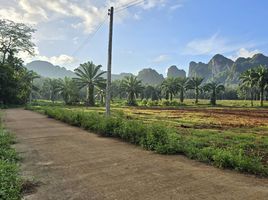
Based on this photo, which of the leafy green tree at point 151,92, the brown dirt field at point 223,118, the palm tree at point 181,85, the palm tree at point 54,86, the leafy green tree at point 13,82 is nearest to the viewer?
the brown dirt field at point 223,118

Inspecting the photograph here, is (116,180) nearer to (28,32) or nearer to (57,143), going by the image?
(57,143)

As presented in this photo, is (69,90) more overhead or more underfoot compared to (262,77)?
more underfoot

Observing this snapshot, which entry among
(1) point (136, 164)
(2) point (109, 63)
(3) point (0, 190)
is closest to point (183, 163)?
(1) point (136, 164)

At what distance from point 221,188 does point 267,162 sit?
273cm

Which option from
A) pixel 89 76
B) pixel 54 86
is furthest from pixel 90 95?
pixel 54 86

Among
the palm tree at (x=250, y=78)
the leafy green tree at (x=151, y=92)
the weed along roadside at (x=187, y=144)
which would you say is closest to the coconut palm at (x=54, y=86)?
the leafy green tree at (x=151, y=92)

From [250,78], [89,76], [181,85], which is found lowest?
[181,85]

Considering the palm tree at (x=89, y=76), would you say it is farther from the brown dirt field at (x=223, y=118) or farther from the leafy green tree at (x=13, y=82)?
the brown dirt field at (x=223, y=118)

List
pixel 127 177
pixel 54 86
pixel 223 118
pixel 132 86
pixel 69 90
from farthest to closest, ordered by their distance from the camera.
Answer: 1. pixel 54 86
2. pixel 132 86
3. pixel 69 90
4. pixel 223 118
5. pixel 127 177

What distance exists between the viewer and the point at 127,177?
20.0 feet

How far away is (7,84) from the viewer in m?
49.8

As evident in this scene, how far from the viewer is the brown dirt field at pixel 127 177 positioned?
16.6 feet

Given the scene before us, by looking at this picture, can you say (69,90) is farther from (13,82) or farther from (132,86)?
(13,82)

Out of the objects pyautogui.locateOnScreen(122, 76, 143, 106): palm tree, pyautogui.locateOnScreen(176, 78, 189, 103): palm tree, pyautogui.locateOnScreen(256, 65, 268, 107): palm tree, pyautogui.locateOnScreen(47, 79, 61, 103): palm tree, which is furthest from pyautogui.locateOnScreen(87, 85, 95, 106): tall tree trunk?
pyautogui.locateOnScreen(256, 65, 268, 107): palm tree
